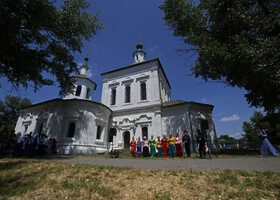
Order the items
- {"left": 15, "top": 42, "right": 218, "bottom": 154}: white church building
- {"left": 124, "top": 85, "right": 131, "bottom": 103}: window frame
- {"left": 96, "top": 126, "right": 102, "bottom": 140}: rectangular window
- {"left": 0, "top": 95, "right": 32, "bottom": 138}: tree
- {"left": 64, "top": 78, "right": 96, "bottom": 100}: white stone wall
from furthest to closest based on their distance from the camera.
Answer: {"left": 0, "top": 95, "right": 32, "bottom": 138}: tree → {"left": 64, "top": 78, "right": 96, "bottom": 100}: white stone wall → {"left": 124, "top": 85, "right": 131, "bottom": 103}: window frame → {"left": 96, "top": 126, "right": 102, "bottom": 140}: rectangular window → {"left": 15, "top": 42, "right": 218, "bottom": 154}: white church building

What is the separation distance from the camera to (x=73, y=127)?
1580 centimetres

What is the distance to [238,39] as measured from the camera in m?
9.62

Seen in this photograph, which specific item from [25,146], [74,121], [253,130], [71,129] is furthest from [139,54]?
[253,130]

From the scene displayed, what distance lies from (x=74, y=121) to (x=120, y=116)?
5847 mm

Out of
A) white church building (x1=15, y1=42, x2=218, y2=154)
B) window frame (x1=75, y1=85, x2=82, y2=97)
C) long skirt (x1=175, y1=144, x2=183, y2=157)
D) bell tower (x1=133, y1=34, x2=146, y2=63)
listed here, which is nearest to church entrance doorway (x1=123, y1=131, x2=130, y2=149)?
white church building (x1=15, y1=42, x2=218, y2=154)

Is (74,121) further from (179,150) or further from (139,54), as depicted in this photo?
(139,54)

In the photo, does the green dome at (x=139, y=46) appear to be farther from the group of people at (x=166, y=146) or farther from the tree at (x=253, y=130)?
the tree at (x=253, y=130)

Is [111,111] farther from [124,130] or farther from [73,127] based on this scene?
[73,127]

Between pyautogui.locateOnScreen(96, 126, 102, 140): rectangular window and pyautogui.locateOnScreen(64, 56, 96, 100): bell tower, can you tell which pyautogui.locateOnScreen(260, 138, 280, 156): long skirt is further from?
pyautogui.locateOnScreen(64, 56, 96, 100): bell tower

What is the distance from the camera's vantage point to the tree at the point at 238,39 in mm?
9062

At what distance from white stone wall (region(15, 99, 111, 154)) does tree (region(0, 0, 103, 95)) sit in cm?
382

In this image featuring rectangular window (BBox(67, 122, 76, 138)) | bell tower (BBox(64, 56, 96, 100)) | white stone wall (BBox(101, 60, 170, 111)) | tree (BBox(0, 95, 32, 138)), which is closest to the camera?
rectangular window (BBox(67, 122, 76, 138))

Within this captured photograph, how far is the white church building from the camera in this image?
15.4 metres

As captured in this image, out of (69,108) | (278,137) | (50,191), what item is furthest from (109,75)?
(278,137)
